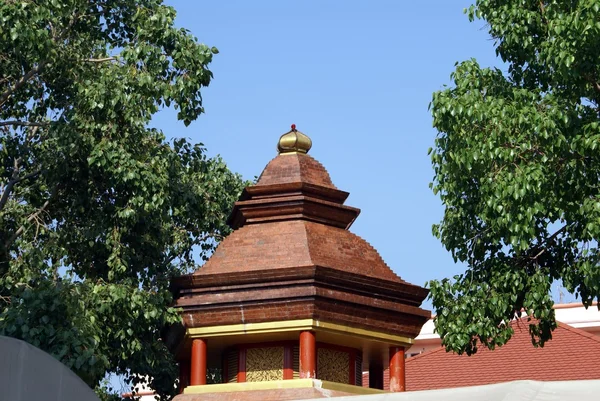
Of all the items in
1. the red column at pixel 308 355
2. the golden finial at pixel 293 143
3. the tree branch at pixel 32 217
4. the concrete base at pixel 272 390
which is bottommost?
the concrete base at pixel 272 390

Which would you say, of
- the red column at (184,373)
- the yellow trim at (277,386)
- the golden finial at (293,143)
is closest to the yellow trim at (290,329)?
the yellow trim at (277,386)

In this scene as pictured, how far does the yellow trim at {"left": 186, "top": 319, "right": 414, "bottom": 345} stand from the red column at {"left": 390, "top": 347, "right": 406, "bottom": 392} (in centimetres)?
18

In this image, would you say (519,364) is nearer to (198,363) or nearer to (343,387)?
(343,387)

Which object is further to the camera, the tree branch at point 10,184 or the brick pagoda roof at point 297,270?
the tree branch at point 10,184

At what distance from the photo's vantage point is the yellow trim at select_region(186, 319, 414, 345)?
46.1 ft

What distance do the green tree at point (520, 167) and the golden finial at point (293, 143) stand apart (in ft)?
7.76

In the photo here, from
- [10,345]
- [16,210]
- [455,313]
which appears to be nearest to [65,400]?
[10,345]

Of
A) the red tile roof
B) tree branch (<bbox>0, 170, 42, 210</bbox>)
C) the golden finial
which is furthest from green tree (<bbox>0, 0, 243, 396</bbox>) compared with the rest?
the red tile roof

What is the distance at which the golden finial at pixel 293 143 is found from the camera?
53.9 ft

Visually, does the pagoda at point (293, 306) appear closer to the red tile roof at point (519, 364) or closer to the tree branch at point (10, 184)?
the tree branch at point (10, 184)

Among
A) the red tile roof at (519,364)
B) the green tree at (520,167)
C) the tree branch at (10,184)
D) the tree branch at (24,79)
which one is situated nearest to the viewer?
the green tree at (520,167)

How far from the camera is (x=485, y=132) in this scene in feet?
44.8

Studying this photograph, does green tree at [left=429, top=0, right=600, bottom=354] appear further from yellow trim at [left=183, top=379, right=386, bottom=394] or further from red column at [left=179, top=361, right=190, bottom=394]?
red column at [left=179, top=361, right=190, bottom=394]

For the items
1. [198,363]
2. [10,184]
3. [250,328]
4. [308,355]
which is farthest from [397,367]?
[10,184]
